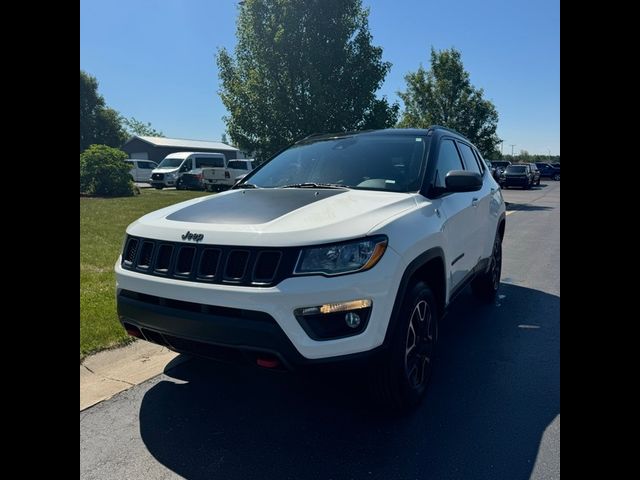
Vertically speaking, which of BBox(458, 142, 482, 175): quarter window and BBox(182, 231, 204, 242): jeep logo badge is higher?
BBox(458, 142, 482, 175): quarter window

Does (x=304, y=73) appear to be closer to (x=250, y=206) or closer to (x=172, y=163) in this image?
(x=250, y=206)

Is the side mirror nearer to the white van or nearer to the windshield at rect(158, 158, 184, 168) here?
the white van

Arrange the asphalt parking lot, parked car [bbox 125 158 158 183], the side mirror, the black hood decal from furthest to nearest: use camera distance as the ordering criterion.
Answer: parked car [bbox 125 158 158 183]
the side mirror
the black hood decal
the asphalt parking lot

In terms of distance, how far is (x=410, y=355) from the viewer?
10.3ft

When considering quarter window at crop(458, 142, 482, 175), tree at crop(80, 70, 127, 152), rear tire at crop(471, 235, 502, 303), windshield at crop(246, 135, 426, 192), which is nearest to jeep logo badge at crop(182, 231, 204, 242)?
windshield at crop(246, 135, 426, 192)

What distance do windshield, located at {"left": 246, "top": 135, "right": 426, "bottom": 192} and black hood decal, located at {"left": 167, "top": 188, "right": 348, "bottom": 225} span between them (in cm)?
32

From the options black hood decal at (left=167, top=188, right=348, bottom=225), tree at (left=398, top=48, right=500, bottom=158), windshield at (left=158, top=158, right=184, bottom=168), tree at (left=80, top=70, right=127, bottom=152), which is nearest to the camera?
black hood decal at (left=167, top=188, right=348, bottom=225)

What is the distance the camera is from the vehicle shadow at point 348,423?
2.64 meters

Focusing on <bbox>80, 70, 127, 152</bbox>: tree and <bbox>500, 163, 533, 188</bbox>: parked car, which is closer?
<bbox>500, 163, 533, 188</bbox>: parked car

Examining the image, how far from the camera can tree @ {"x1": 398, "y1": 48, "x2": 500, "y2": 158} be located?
82.5 ft
